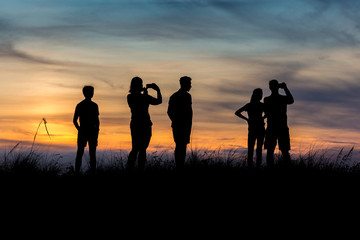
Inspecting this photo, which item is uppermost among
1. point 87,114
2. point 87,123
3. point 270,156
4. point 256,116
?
point 256,116

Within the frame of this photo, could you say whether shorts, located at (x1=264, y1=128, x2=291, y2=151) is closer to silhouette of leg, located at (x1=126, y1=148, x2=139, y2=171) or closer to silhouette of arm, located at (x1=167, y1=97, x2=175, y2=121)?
silhouette of arm, located at (x1=167, y1=97, x2=175, y2=121)

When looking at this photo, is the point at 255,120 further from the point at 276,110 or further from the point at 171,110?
the point at 171,110

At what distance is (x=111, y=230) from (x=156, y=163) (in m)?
3.92

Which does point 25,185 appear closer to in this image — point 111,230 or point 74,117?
point 74,117

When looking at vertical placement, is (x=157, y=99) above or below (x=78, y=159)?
above

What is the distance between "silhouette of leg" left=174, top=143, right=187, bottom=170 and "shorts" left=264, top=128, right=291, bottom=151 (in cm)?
209

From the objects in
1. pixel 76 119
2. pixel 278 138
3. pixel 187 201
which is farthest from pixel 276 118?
pixel 76 119

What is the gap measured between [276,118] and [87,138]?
431 centimetres

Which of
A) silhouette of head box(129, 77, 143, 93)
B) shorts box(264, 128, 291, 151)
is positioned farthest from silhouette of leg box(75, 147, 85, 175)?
shorts box(264, 128, 291, 151)

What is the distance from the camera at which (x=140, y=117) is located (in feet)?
33.7

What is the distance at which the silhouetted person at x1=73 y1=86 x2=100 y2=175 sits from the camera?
1141cm

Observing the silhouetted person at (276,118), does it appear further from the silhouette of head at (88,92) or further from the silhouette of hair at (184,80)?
the silhouette of head at (88,92)

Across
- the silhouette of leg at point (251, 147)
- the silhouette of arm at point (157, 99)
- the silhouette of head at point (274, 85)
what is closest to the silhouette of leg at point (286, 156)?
the silhouette of leg at point (251, 147)

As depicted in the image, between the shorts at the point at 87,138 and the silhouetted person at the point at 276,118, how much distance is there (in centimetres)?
393
